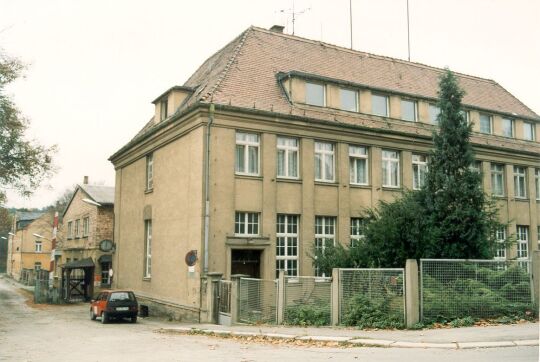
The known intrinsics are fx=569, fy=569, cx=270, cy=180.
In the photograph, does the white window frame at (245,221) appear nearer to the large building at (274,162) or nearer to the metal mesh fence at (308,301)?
the large building at (274,162)

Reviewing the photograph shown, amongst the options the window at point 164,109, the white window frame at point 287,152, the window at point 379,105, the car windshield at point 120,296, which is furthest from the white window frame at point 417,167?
the car windshield at point 120,296

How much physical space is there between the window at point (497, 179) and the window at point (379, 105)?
24.6 feet

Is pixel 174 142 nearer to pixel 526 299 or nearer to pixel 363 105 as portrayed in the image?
pixel 363 105

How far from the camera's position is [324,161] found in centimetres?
2528

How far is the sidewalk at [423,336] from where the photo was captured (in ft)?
41.8

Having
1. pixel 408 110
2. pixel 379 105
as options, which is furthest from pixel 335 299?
pixel 408 110

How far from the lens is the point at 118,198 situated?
33.1 metres

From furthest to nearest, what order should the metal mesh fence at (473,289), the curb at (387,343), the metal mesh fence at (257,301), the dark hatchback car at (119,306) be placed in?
the dark hatchback car at (119,306)
the metal mesh fence at (257,301)
the metal mesh fence at (473,289)
the curb at (387,343)

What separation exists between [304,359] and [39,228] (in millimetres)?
79195

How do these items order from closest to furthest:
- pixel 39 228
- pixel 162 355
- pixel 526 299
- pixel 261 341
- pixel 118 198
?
pixel 162 355, pixel 261 341, pixel 526 299, pixel 118 198, pixel 39 228

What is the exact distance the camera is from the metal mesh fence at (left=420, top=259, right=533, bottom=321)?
1570cm

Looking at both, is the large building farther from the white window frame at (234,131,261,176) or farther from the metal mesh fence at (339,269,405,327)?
the metal mesh fence at (339,269,405,327)

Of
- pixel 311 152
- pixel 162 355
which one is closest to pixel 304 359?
pixel 162 355

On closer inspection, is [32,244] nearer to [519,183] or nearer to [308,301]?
[519,183]
